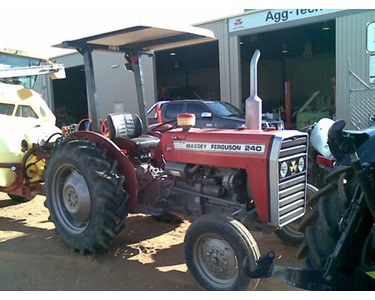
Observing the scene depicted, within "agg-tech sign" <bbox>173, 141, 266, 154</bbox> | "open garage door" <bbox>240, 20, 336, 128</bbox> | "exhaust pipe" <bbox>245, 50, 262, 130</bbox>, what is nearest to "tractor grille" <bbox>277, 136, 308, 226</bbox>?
"agg-tech sign" <bbox>173, 141, 266, 154</bbox>

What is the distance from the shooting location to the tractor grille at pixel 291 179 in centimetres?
301

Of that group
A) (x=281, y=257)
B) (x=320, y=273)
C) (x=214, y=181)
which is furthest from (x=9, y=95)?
(x=320, y=273)

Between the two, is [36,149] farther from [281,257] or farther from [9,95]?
[281,257]

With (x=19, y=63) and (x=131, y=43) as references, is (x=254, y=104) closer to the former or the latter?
(x=131, y=43)

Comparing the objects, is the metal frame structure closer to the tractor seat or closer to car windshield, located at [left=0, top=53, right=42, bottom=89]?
the tractor seat

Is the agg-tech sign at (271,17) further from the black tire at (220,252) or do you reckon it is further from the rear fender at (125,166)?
the black tire at (220,252)

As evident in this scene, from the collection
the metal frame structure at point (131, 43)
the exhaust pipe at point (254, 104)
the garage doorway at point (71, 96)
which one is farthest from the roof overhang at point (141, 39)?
the garage doorway at point (71, 96)

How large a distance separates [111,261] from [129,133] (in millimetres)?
1435

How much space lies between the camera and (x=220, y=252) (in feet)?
9.98

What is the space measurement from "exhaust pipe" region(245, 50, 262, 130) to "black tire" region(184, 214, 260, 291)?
0.86 meters

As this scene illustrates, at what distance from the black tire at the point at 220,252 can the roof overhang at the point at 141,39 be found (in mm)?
1867

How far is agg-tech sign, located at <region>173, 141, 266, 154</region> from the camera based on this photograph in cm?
302

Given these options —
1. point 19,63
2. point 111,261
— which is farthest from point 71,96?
point 111,261

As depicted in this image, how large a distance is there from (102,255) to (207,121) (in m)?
5.85
